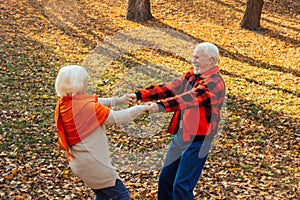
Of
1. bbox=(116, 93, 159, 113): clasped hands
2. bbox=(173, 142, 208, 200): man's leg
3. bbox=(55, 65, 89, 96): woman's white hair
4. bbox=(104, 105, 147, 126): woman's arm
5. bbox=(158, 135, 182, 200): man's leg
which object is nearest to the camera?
bbox=(55, 65, 89, 96): woman's white hair

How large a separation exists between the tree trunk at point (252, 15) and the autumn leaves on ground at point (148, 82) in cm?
39

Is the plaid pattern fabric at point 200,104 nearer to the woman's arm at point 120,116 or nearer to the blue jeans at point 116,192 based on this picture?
the woman's arm at point 120,116

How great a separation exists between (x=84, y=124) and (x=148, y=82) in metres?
6.46

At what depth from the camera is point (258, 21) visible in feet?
49.7

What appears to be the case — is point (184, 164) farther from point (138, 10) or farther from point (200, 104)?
point (138, 10)

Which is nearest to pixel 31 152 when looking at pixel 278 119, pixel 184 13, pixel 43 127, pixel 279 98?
pixel 43 127

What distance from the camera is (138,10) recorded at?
15.2 meters

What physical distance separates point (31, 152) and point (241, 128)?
409 centimetres

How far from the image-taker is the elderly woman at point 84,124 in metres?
3.57

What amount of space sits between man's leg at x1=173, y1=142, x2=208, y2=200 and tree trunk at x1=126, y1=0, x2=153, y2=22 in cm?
1162

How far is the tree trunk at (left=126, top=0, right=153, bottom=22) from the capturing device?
50.0ft

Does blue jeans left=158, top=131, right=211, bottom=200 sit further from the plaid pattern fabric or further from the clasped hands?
the clasped hands

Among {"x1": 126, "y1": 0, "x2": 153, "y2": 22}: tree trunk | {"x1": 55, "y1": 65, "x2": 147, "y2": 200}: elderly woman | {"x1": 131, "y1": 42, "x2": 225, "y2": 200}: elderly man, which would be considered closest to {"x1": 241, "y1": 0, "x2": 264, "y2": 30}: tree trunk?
{"x1": 126, "y1": 0, "x2": 153, "y2": 22}: tree trunk

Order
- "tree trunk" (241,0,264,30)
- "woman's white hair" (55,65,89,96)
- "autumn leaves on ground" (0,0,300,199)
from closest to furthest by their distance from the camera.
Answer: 1. "woman's white hair" (55,65,89,96)
2. "autumn leaves on ground" (0,0,300,199)
3. "tree trunk" (241,0,264,30)
